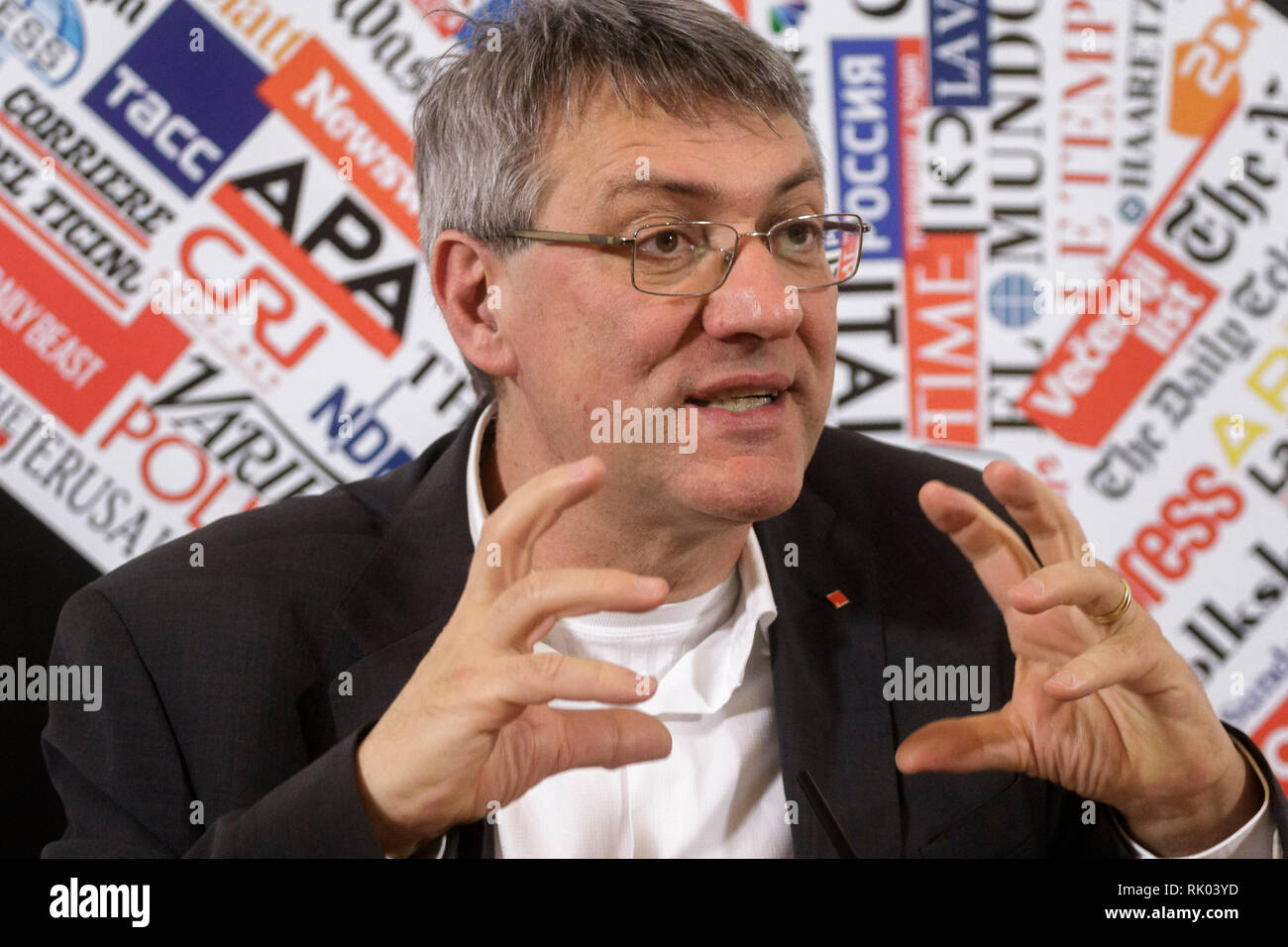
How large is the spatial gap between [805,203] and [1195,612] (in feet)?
3.23

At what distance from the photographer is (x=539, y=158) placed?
1.45 m

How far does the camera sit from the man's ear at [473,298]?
154cm

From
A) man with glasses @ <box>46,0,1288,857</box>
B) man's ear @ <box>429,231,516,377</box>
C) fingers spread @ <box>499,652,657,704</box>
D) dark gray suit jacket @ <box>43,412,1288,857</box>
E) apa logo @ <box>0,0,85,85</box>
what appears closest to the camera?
fingers spread @ <box>499,652,657,704</box>

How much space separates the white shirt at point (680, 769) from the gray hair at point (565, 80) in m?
0.40

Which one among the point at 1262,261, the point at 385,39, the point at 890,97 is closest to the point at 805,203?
the point at 890,97

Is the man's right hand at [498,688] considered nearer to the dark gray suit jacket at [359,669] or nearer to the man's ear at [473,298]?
the dark gray suit jacket at [359,669]

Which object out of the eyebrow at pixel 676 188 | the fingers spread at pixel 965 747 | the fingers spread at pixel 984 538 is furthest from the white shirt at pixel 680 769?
the eyebrow at pixel 676 188

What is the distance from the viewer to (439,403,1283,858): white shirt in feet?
4.85

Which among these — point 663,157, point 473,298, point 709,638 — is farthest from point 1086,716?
point 473,298

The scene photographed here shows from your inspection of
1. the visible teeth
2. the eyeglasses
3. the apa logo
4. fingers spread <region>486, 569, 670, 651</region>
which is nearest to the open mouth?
the visible teeth

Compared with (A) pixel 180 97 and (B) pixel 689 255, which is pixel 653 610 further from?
(A) pixel 180 97

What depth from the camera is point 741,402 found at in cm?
143

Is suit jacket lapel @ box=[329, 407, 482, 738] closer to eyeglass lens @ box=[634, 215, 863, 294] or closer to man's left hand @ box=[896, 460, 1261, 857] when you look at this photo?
eyeglass lens @ box=[634, 215, 863, 294]

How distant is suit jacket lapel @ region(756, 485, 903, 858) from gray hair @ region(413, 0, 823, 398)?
1.87 ft
